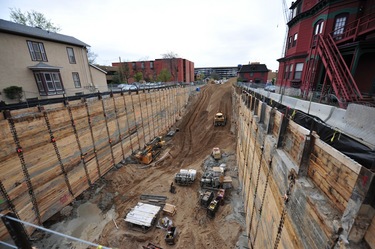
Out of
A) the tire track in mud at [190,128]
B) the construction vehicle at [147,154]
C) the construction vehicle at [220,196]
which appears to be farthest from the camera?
the tire track in mud at [190,128]

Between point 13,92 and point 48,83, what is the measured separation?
11.8 ft

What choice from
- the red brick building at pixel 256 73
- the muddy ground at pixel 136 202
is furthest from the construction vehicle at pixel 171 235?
the red brick building at pixel 256 73

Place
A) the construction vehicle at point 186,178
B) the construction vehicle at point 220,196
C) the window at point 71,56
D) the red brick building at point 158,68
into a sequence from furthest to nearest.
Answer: the red brick building at point 158,68 → the window at point 71,56 → the construction vehicle at point 186,178 → the construction vehicle at point 220,196

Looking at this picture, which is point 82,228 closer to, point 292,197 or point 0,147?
point 0,147

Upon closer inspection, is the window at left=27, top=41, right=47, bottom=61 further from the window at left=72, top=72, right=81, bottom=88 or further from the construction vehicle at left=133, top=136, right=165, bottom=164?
the construction vehicle at left=133, top=136, right=165, bottom=164

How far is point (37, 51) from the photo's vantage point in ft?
62.7

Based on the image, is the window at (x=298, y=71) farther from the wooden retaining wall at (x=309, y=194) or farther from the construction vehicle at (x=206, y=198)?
the construction vehicle at (x=206, y=198)

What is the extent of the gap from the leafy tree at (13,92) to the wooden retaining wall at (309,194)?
23.5 m

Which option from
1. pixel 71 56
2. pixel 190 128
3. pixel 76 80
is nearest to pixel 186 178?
pixel 190 128

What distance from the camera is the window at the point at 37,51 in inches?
727

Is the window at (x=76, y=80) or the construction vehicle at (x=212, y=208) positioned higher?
the window at (x=76, y=80)

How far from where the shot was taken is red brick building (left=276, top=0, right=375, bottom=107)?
11484 millimetres

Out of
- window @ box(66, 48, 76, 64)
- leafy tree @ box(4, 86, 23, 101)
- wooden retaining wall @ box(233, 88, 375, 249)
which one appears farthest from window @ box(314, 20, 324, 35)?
leafy tree @ box(4, 86, 23, 101)

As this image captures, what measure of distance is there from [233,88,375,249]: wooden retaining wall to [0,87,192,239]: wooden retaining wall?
35.1 feet
